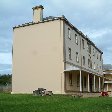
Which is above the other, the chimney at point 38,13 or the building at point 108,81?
the chimney at point 38,13

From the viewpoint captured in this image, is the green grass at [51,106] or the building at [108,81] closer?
the green grass at [51,106]

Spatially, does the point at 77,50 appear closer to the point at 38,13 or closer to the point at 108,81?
the point at 38,13

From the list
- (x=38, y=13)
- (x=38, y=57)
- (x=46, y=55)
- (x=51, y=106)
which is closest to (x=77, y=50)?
(x=46, y=55)

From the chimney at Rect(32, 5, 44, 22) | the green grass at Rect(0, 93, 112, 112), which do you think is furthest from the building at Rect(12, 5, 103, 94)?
the green grass at Rect(0, 93, 112, 112)

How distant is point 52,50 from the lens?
136 ft

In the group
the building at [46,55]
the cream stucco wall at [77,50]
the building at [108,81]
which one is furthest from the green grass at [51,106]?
the building at [108,81]

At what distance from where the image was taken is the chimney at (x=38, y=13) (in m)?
44.5

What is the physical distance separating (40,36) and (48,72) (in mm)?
5422

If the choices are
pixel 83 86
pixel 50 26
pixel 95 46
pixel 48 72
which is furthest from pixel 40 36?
pixel 95 46

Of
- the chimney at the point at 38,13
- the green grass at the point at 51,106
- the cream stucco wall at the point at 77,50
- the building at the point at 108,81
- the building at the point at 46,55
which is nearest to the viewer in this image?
the green grass at the point at 51,106

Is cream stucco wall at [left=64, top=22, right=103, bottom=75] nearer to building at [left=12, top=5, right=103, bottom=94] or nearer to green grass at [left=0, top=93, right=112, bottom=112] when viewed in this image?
building at [left=12, top=5, right=103, bottom=94]

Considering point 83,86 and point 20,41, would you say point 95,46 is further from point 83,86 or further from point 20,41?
point 20,41

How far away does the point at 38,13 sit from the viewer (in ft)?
147

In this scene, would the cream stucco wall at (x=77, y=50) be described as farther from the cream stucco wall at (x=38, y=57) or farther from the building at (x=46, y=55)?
the cream stucco wall at (x=38, y=57)
